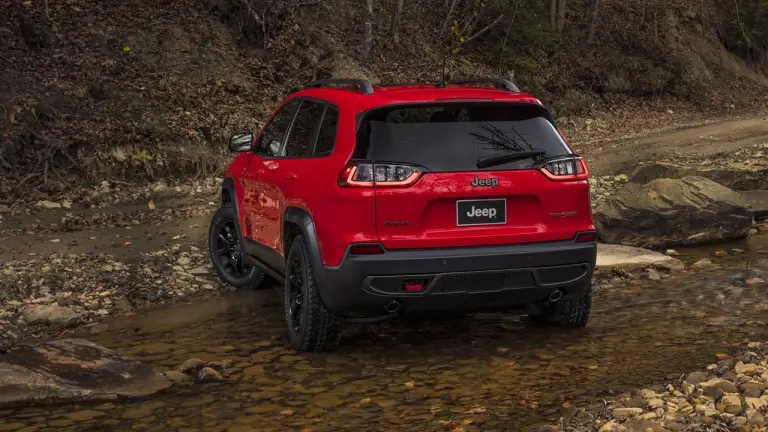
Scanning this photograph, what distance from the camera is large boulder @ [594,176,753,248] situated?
11.0 meters

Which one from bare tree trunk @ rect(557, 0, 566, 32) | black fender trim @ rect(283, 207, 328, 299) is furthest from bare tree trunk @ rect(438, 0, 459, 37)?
black fender trim @ rect(283, 207, 328, 299)

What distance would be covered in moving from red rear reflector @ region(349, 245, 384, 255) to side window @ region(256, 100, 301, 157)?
5.85ft

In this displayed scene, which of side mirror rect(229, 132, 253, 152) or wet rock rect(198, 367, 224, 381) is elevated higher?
side mirror rect(229, 132, 253, 152)

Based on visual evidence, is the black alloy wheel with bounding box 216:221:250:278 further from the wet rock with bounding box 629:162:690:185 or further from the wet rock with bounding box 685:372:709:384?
the wet rock with bounding box 629:162:690:185

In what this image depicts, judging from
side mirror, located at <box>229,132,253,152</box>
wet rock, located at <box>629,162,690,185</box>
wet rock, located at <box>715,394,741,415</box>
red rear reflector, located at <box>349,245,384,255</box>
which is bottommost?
wet rock, located at <box>629,162,690,185</box>

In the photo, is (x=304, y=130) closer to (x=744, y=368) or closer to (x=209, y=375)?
(x=209, y=375)

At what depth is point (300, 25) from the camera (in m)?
19.6

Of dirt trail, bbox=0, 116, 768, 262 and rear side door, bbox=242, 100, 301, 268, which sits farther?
dirt trail, bbox=0, 116, 768, 262

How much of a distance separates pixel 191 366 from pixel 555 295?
2.59 m

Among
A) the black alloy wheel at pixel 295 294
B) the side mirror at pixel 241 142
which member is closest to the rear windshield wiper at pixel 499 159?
the black alloy wheel at pixel 295 294

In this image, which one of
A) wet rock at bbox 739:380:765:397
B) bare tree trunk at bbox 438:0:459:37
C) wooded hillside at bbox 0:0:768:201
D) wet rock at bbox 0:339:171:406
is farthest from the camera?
bare tree trunk at bbox 438:0:459:37

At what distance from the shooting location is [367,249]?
5.71 meters

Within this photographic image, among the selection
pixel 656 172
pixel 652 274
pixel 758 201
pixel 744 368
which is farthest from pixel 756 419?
pixel 656 172

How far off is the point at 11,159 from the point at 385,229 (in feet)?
31.6
